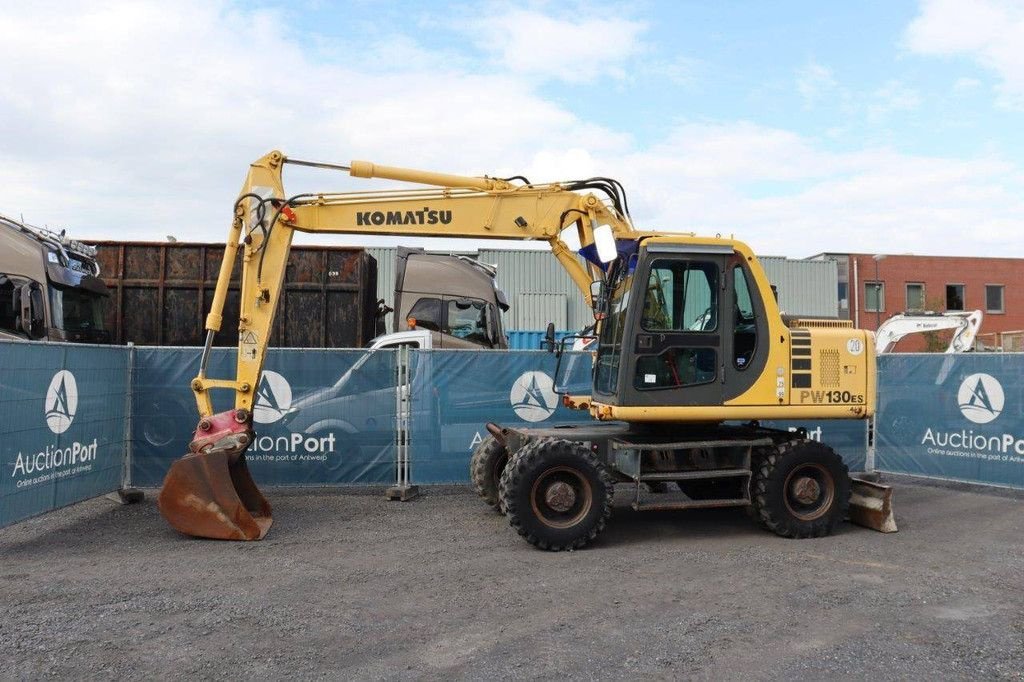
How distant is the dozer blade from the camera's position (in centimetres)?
777

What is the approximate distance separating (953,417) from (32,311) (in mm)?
12783

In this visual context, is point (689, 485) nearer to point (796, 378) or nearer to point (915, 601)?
point (796, 378)

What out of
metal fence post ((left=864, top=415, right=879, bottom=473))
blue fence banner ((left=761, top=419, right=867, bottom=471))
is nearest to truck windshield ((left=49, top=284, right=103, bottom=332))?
blue fence banner ((left=761, top=419, right=867, bottom=471))

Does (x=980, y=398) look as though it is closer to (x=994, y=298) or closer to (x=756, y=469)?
(x=756, y=469)

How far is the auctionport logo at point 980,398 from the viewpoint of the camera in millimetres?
9984

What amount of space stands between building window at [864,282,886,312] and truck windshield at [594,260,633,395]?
113 feet

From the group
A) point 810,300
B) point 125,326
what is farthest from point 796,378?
point 810,300

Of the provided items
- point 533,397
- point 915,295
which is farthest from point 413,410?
point 915,295

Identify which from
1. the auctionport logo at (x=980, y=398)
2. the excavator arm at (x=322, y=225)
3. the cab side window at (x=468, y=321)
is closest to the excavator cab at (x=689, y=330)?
the excavator arm at (x=322, y=225)

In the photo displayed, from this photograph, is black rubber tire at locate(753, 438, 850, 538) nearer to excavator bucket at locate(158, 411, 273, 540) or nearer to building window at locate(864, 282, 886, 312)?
excavator bucket at locate(158, 411, 273, 540)

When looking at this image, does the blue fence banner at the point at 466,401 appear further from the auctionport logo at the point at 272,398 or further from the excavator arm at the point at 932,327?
the excavator arm at the point at 932,327

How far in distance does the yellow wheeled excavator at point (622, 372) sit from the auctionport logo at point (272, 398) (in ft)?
5.27

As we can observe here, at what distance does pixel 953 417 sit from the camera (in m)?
10.4

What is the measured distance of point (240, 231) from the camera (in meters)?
7.95
